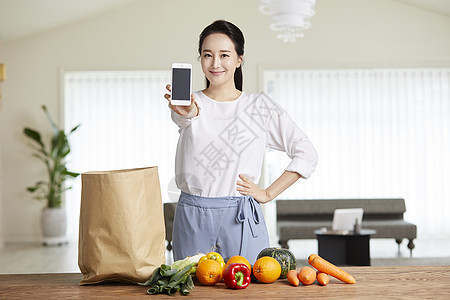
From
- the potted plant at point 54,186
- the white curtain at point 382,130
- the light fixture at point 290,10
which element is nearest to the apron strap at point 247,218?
the light fixture at point 290,10

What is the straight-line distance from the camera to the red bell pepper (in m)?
1.40

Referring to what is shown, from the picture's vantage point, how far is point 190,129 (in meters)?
1.84

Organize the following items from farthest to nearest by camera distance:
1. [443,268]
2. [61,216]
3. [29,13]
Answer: [61,216] → [29,13] → [443,268]

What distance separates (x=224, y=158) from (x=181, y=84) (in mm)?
→ 342

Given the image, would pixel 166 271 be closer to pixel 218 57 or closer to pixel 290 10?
pixel 218 57

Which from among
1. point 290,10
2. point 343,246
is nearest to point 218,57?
point 290,10

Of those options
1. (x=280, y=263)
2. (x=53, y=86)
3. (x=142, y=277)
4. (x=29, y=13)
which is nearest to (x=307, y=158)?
(x=280, y=263)

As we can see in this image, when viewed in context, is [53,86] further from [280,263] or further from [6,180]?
[280,263]

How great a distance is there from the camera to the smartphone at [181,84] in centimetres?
159

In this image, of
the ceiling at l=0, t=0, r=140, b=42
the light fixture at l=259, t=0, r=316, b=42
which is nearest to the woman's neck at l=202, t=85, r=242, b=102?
the light fixture at l=259, t=0, r=316, b=42

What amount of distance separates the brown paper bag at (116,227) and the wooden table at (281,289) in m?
0.06

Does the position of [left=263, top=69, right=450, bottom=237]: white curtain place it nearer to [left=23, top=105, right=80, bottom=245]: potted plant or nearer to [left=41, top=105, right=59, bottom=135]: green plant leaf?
[left=23, top=105, right=80, bottom=245]: potted plant

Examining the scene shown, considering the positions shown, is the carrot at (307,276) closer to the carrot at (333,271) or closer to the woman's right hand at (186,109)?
the carrot at (333,271)

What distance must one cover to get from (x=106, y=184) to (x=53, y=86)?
281 inches
